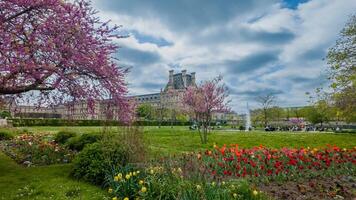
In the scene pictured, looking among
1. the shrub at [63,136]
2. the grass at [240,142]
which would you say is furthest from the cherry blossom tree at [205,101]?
the shrub at [63,136]

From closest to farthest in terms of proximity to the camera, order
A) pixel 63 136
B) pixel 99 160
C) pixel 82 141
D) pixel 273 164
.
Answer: pixel 99 160 < pixel 273 164 < pixel 82 141 < pixel 63 136

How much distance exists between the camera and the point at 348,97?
14.9 metres

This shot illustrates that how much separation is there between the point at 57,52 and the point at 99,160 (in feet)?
8.87

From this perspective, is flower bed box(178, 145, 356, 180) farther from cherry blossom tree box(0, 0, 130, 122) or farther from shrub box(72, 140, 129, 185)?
cherry blossom tree box(0, 0, 130, 122)

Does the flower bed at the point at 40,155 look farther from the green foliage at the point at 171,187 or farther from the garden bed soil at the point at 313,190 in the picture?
the garden bed soil at the point at 313,190

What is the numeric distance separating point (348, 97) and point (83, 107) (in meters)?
13.5

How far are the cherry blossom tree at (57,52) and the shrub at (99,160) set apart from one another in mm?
1436

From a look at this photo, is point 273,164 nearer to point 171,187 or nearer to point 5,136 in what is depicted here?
point 171,187

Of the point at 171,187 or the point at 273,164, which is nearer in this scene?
the point at 171,187

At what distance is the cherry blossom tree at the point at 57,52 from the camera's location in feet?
20.2

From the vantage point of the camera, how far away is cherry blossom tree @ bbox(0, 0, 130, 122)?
20.2 ft

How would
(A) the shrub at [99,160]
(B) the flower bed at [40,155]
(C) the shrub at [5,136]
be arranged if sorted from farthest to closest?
1. (C) the shrub at [5,136]
2. (B) the flower bed at [40,155]
3. (A) the shrub at [99,160]

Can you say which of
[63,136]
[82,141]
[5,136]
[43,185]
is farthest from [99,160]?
[5,136]

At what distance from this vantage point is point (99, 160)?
6.43m
